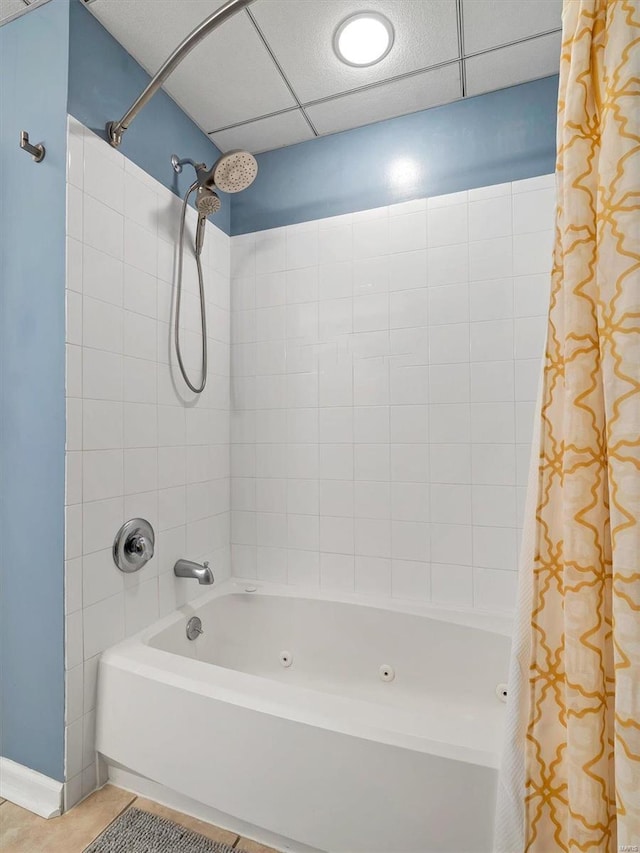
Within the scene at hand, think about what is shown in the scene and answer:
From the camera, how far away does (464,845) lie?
895 mm

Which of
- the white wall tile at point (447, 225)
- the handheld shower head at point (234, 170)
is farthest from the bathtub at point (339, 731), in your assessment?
the handheld shower head at point (234, 170)

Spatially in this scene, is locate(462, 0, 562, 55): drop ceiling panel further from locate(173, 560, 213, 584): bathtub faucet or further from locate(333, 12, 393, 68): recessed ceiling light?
locate(173, 560, 213, 584): bathtub faucet

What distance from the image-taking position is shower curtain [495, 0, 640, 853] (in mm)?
696

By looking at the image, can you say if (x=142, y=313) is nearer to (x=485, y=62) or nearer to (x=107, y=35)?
(x=107, y=35)

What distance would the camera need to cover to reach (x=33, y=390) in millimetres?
1289

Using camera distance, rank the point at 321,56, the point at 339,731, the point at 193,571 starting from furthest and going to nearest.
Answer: the point at 193,571
the point at 321,56
the point at 339,731

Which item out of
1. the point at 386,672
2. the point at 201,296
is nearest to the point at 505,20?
the point at 201,296

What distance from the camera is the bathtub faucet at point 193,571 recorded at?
1.56m

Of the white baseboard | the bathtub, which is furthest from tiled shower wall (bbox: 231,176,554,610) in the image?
the white baseboard

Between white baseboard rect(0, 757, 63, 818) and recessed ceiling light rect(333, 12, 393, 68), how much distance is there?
7.80ft

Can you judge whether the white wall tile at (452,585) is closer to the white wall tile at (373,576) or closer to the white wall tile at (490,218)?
the white wall tile at (373,576)

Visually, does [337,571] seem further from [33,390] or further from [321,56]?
[321,56]

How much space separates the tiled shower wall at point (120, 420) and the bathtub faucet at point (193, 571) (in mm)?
34

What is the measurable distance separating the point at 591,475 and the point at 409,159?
1508 millimetres
